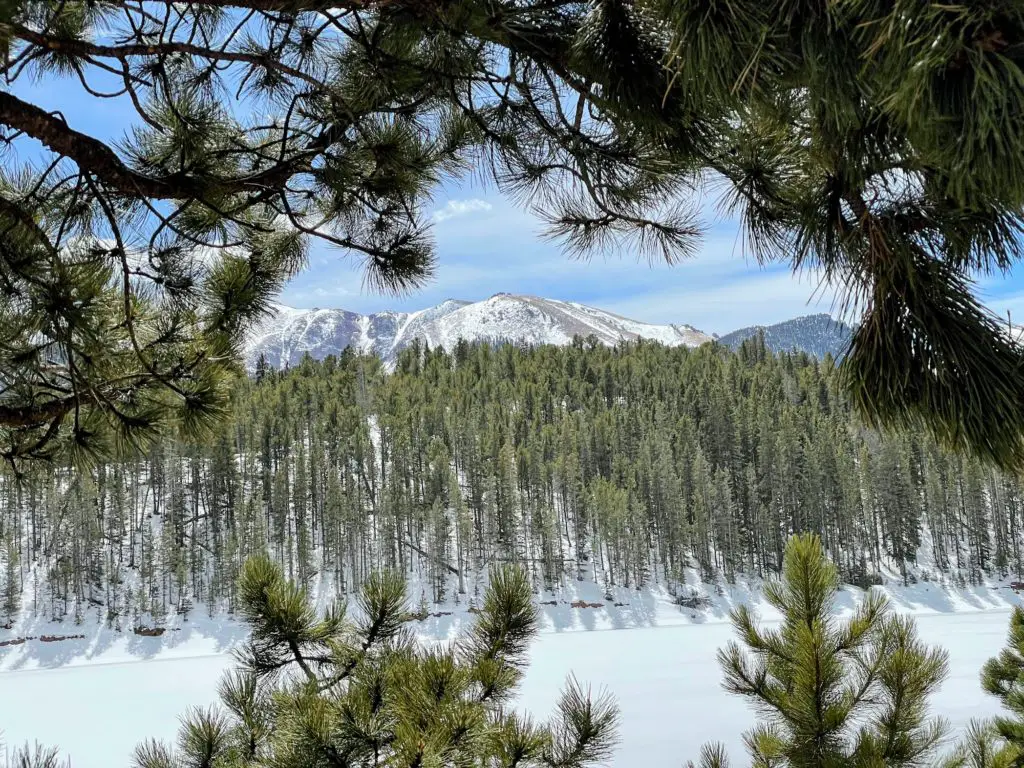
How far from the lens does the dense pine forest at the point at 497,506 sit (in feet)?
111

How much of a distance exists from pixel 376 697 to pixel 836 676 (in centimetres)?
210

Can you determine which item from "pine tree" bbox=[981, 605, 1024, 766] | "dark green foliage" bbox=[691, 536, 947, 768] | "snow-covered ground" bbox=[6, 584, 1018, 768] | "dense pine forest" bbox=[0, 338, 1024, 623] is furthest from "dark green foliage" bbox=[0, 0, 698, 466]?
"dense pine forest" bbox=[0, 338, 1024, 623]

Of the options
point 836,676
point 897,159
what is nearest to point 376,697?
point 897,159

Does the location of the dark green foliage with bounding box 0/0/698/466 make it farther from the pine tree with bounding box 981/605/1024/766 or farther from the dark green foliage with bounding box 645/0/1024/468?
the pine tree with bounding box 981/605/1024/766

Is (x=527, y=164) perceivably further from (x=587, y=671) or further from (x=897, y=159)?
(x=587, y=671)

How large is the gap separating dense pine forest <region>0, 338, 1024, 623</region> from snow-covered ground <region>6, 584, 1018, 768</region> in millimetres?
1958

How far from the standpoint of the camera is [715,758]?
3.45m

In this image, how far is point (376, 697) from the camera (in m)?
1.40

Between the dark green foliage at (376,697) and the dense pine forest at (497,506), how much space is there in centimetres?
2981

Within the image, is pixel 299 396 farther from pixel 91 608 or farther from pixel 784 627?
pixel 784 627

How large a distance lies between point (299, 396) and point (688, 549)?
29071 millimetres

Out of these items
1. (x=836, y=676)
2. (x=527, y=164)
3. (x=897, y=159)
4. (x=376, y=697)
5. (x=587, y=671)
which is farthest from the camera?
(x=587, y=671)

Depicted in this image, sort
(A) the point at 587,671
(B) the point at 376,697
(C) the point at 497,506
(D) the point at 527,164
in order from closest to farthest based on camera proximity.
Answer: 1. (B) the point at 376,697
2. (D) the point at 527,164
3. (A) the point at 587,671
4. (C) the point at 497,506

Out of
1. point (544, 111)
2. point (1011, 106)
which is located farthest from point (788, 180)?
point (544, 111)
